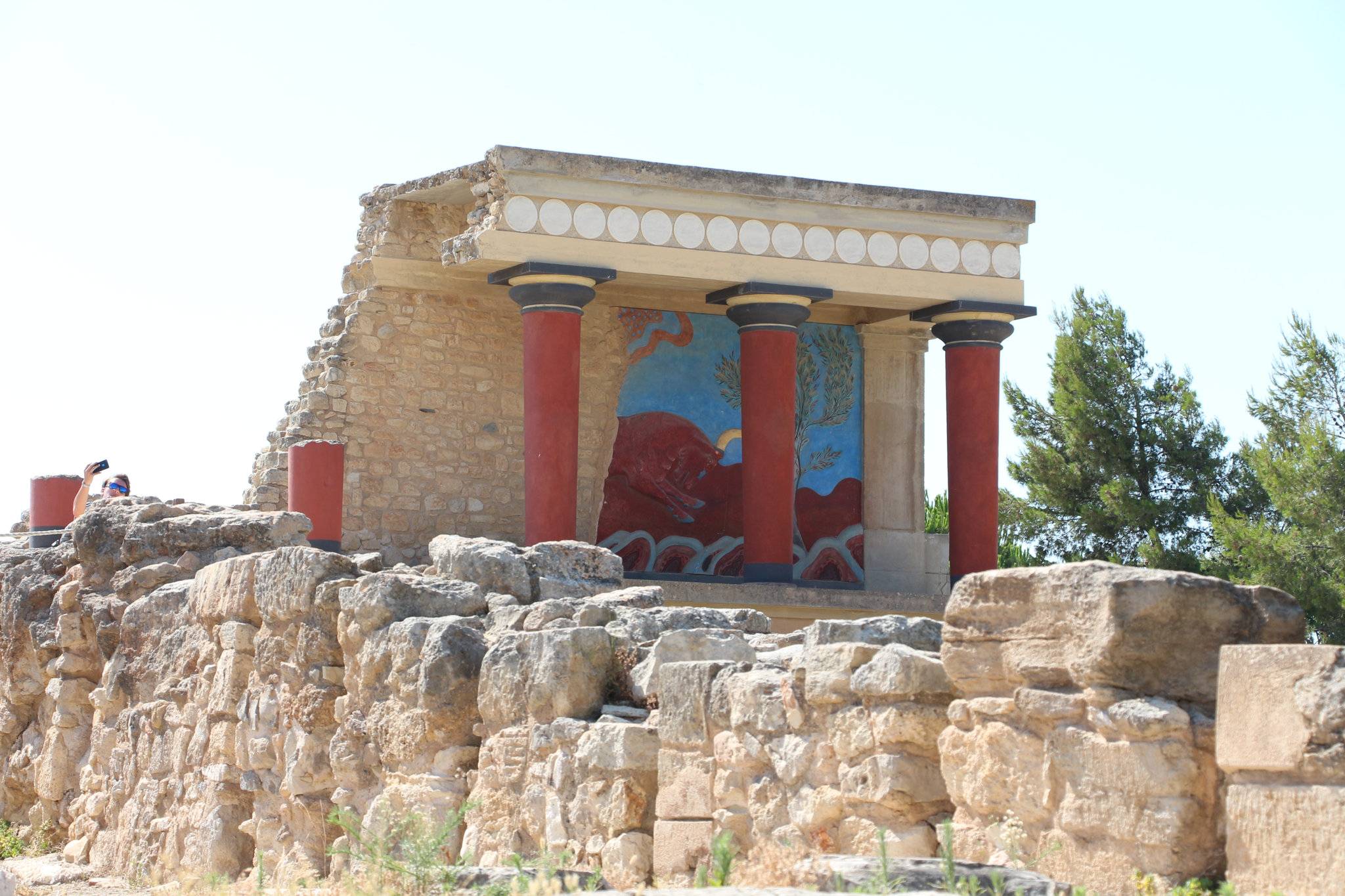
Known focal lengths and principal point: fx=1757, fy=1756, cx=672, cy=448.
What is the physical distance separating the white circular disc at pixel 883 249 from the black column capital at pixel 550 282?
2.46 m

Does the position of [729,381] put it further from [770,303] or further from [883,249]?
[883,249]

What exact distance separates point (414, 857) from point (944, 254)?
37.6ft

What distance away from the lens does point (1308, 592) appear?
755 inches

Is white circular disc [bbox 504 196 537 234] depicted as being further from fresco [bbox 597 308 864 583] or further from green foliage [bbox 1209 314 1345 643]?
green foliage [bbox 1209 314 1345 643]

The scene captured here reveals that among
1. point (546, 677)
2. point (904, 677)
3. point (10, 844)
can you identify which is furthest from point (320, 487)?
point (904, 677)

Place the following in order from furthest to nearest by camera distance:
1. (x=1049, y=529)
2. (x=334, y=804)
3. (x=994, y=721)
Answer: (x=1049, y=529), (x=334, y=804), (x=994, y=721)

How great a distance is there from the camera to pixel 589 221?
14852 mm

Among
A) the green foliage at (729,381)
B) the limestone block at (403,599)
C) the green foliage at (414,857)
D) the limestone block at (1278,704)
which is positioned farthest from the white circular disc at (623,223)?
the limestone block at (1278,704)

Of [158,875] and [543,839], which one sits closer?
[543,839]

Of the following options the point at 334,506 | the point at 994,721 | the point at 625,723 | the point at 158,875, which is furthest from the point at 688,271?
the point at 994,721

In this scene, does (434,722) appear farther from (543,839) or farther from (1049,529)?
(1049,529)

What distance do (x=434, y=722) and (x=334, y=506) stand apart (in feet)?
24.1

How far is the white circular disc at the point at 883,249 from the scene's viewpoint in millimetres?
15703

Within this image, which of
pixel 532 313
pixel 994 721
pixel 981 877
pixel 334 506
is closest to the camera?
pixel 981 877
